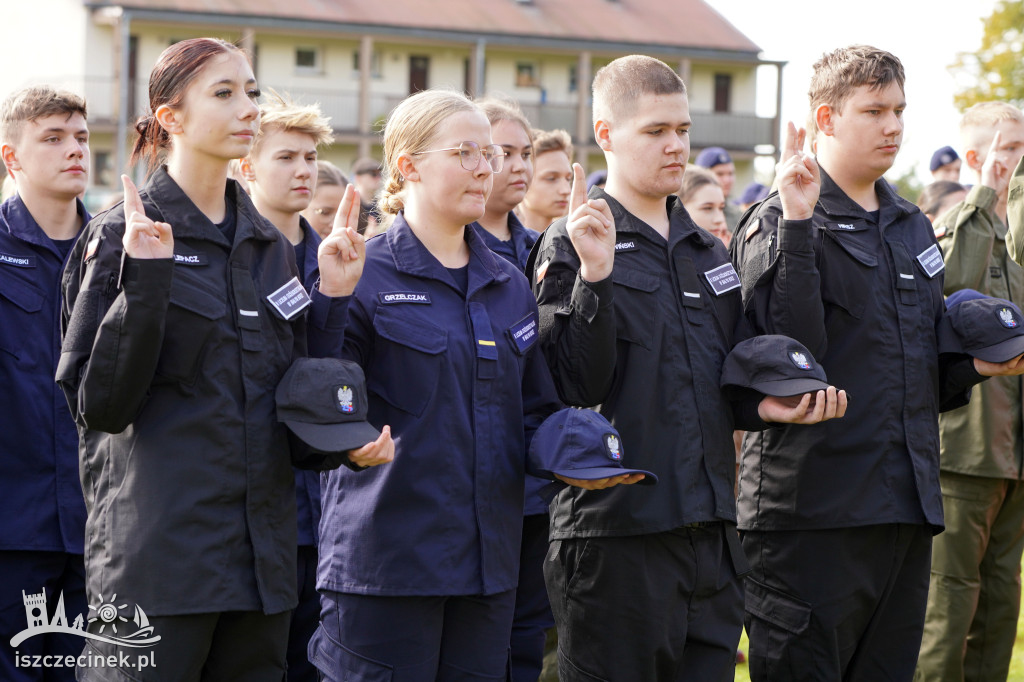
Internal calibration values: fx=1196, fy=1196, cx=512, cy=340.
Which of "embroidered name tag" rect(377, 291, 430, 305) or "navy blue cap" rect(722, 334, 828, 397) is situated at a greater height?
"embroidered name tag" rect(377, 291, 430, 305)

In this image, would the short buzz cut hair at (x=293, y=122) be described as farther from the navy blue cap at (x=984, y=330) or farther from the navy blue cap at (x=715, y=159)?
the navy blue cap at (x=715, y=159)

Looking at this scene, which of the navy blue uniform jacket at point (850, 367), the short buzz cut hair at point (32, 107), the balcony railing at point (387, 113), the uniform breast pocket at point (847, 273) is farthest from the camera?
the balcony railing at point (387, 113)

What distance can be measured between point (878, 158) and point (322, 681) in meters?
2.72

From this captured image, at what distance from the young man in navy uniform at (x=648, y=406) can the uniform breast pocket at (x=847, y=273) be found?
42 cm

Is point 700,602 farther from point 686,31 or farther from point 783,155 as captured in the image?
point 686,31

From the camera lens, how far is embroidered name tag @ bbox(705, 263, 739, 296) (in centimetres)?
409

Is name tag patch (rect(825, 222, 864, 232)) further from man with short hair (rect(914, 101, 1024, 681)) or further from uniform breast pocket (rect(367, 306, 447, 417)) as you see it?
uniform breast pocket (rect(367, 306, 447, 417))

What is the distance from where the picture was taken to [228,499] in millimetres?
3248

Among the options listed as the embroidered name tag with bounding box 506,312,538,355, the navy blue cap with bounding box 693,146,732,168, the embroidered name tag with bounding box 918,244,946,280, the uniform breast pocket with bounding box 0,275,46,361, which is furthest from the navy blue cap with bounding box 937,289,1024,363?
the navy blue cap with bounding box 693,146,732,168

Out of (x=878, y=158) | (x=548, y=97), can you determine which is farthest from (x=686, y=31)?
(x=878, y=158)

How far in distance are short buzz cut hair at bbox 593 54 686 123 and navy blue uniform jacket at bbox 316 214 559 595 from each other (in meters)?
0.77

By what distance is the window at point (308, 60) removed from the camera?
3622cm

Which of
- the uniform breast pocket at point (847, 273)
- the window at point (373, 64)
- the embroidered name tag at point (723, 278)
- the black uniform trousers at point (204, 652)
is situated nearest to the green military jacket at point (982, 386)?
the uniform breast pocket at point (847, 273)

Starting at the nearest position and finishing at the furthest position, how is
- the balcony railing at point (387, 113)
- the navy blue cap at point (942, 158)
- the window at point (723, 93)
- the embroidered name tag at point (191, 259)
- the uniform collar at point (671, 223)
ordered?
the embroidered name tag at point (191, 259), the uniform collar at point (671, 223), the navy blue cap at point (942, 158), the balcony railing at point (387, 113), the window at point (723, 93)
